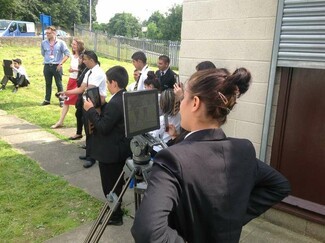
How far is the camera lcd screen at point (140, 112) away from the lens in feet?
6.51

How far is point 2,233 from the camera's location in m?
3.27

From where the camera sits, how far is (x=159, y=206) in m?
1.14

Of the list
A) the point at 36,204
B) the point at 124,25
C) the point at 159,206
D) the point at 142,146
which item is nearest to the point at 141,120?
the point at 142,146

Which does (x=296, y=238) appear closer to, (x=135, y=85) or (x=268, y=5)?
(x=268, y=5)

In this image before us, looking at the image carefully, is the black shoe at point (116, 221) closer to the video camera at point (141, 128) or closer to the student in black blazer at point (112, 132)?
the student in black blazer at point (112, 132)

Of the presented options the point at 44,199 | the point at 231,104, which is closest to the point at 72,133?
the point at 44,199

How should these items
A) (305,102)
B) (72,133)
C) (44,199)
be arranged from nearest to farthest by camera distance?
(305,102) < (44,199) < (72,133)

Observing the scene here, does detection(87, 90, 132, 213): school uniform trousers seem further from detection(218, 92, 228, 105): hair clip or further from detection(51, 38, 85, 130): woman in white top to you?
detection(51, 38, 85, 130): woman in white top

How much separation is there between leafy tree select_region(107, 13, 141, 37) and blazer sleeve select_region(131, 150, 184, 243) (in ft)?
258

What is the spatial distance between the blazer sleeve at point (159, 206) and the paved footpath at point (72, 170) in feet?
7.34

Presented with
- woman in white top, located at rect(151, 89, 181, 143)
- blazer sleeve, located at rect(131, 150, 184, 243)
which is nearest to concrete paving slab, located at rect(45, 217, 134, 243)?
woman in white top, located at rect(151, 89, 181, 143)

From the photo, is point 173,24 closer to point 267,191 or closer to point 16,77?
point 16,77

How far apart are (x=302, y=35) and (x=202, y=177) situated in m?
2.41

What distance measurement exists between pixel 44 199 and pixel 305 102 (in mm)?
3214
